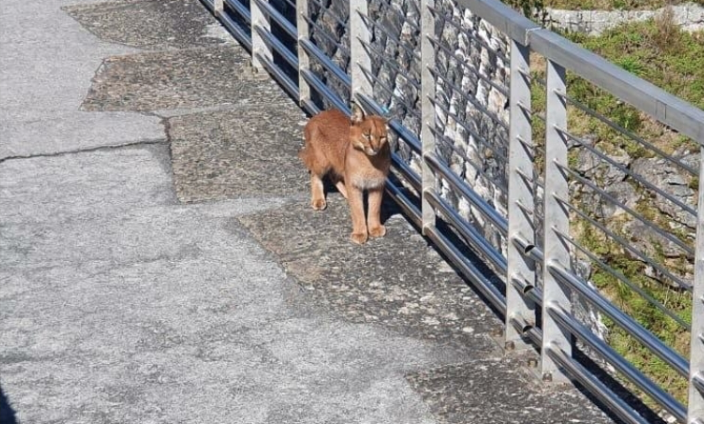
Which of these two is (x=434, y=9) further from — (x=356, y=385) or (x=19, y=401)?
(x=19, y=401)

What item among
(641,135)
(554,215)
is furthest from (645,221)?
(641,135)

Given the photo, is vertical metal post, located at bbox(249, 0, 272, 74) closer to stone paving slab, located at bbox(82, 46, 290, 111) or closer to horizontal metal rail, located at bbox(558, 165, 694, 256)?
stone paving slab, located at bbox(82, 46, 290, 111)

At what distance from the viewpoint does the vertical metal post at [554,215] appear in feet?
14.1

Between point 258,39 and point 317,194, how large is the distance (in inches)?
77.5

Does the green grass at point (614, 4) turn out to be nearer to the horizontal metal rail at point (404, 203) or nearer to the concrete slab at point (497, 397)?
the horizontal metal rail at point (404, 203)

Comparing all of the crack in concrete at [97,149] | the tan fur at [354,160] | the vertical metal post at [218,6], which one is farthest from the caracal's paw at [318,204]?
the vertical metal post at [218,6]

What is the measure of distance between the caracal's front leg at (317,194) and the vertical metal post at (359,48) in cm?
46

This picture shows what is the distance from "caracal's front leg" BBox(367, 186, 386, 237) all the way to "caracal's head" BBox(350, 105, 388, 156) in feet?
0.66

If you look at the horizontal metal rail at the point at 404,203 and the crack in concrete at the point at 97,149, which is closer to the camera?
the horizontal metal rail at the point at 404,203

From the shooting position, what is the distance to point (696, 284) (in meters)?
3.61

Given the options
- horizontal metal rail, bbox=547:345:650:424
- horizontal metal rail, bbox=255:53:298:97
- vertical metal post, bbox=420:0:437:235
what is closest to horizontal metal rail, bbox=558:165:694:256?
horizontal metal rail, bbox=547:345:650:424

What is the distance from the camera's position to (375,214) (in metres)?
5.95

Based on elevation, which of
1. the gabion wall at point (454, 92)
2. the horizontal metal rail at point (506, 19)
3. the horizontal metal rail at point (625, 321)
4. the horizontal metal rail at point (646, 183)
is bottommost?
the gabion wall at point (454, 92)

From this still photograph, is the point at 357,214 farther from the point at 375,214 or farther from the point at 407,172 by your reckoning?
the point at 407,172
